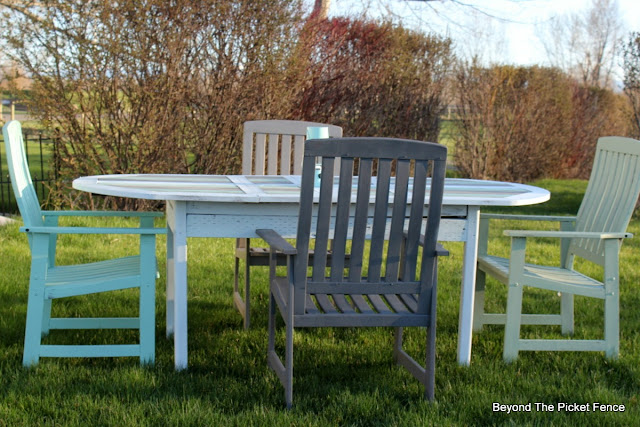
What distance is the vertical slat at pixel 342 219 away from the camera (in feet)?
8.36

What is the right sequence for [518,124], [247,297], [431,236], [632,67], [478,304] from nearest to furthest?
[431,236] < [247,297] < [478,304] < [632,67] < [518,124]

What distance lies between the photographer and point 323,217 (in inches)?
102

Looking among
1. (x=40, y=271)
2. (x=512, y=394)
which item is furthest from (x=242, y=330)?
(x=512, y=394)

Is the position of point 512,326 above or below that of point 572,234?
below

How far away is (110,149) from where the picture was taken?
263 inches

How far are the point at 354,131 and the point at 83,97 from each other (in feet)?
11.1

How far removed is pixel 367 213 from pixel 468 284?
2.62ft

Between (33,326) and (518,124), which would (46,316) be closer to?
(33,326)

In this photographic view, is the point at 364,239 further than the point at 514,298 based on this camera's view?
No

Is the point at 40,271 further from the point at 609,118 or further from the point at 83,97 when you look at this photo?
the point at 609,118

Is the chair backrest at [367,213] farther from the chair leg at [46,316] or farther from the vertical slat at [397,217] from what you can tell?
the chair leg at [46,316]

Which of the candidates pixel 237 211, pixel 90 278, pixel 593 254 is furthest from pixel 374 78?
pixel 90 278

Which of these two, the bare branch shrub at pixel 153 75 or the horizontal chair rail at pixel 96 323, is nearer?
the horizontal chair rail at pixel 96 323

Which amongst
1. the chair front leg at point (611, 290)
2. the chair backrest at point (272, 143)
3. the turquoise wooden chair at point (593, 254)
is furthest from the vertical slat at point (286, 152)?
the chair front leg at point (611, 290)
